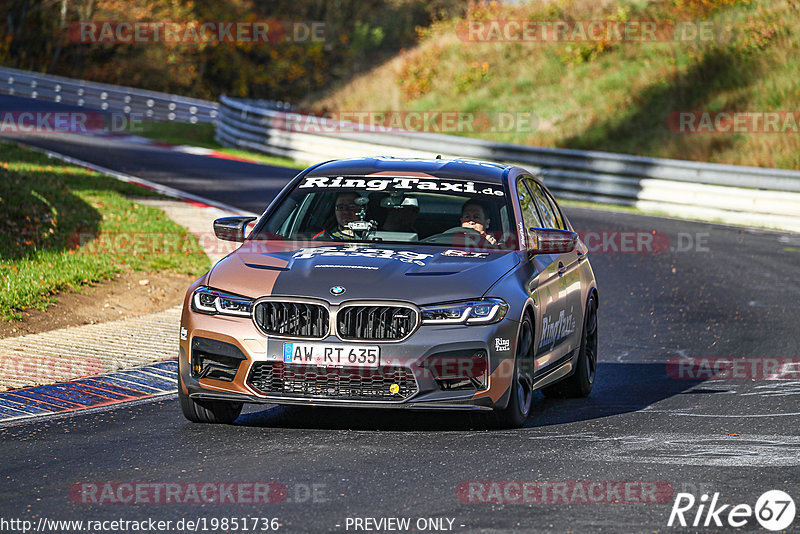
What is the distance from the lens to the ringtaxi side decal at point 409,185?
888 centimetres

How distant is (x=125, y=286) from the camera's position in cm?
1359

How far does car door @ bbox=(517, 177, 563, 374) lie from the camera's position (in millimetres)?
8242

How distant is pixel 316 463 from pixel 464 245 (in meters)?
2.26

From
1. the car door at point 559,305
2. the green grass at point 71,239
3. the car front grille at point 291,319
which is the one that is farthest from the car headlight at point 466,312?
the green grass at point 71,239

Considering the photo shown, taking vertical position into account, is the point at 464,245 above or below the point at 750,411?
above

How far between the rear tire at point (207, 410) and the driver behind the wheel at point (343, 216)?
53.4 inches

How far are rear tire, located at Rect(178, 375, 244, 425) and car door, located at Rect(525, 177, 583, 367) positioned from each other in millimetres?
2010

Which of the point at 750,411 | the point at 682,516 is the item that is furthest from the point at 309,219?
the point at 682,516

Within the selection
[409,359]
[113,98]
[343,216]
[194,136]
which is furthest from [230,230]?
[113,98]

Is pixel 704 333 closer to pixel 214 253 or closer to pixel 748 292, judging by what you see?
pixel 748 292

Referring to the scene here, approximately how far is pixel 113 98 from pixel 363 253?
34971 mm

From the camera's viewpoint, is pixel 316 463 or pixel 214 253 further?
pixel 214 253

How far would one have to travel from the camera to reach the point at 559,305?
29.2 ft

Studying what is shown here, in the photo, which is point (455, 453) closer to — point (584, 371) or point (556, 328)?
point (556, 328)
